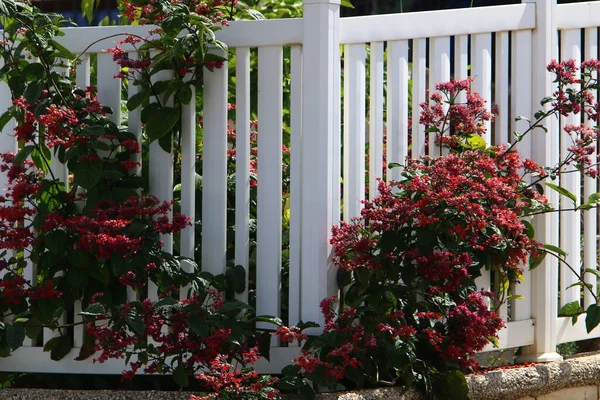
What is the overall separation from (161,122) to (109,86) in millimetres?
322

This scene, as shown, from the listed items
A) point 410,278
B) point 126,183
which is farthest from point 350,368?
point 126,183

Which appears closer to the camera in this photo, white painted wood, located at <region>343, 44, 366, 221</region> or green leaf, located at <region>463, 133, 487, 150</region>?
white painted wood, located at <region>343, 44, 366, 221</region>

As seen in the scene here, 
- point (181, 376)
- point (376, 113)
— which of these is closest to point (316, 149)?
point (376, 113)

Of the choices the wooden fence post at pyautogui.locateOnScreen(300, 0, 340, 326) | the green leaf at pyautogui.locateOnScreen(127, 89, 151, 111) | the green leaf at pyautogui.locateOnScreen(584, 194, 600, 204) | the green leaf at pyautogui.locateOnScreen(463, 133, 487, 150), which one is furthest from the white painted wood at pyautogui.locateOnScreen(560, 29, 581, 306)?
the green leaf at pyautogui.locateOnScreen(127, 89, 151, 111)

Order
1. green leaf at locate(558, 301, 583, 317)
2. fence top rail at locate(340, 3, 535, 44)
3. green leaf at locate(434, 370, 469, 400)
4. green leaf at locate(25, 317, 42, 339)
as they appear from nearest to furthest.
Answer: green leaf at locate(434, 370, 469, 400) → green leaf at locate(25, 317, 42, 339) → fence top rail at locate(340, 3, 535, 44) → green leaf at locate(558, 301, 583, 317)

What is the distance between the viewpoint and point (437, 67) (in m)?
3.95

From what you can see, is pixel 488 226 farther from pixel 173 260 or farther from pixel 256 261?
pixel 173 260

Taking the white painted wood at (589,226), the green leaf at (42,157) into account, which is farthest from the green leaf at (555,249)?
the green leaf at (42,157)

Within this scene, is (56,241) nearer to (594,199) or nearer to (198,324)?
(198,324)

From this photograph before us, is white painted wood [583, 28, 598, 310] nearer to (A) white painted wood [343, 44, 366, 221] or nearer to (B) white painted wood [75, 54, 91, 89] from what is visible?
(A) white painted wood [343, 44, 366, 221]

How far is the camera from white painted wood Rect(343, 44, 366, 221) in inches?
149

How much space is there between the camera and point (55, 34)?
372cm

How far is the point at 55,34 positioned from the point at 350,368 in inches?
67.6

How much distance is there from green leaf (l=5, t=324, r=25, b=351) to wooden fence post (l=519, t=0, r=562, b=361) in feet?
6.98
